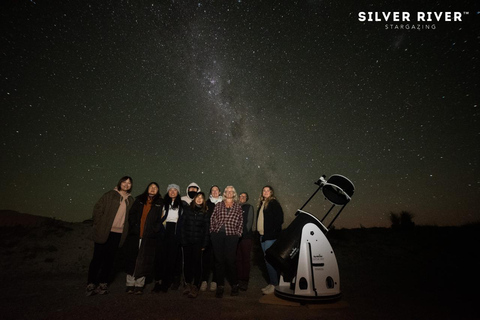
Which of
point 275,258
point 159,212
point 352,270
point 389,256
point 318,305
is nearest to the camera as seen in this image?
point 318,305

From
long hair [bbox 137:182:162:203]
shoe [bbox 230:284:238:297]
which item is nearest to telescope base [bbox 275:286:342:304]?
shoe [bbox 230:284:238:297]

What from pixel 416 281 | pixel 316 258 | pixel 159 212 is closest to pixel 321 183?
pixel 316 258

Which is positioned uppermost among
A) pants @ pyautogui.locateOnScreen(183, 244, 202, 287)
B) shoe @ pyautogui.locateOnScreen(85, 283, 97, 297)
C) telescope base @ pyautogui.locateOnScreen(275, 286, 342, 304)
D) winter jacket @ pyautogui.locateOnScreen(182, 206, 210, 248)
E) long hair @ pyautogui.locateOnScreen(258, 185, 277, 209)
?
long hair @ pyautogui.locateOnScreen(258, 185, 277, 209)

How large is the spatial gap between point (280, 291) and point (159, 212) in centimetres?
281

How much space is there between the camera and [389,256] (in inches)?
444

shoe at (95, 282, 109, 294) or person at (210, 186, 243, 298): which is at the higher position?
person at (210, 186, 243, 298)

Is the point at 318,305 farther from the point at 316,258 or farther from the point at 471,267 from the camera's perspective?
the point at 471,267

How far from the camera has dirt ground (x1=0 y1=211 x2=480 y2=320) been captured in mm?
3729

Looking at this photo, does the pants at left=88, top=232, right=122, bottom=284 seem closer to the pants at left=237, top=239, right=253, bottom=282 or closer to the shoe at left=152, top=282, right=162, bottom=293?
the shoe at left=152, top=282, right=162, bottom=293

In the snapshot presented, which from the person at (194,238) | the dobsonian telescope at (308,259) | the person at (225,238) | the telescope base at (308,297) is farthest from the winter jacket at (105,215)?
the telescope base at (308,297)

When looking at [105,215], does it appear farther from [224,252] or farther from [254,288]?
[254,288]

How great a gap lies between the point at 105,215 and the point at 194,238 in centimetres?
175

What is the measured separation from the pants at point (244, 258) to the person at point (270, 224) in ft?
1.53

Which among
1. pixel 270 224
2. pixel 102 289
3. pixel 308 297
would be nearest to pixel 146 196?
pixel 102 289
